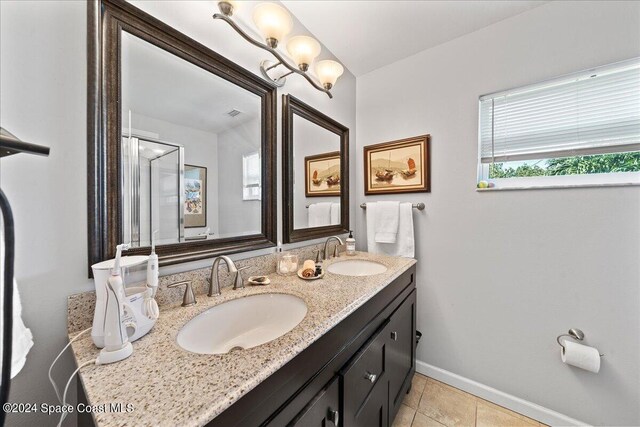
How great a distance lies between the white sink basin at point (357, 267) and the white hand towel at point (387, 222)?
0.24m

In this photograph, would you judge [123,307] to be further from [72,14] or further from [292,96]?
[292,96]

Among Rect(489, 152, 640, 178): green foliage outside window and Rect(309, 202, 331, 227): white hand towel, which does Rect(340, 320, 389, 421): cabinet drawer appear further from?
Rect(489, 152, 640, 178): green foliage outside window

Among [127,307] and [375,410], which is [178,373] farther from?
[375,410]

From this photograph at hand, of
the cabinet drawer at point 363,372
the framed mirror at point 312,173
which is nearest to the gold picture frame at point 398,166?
the framed mirror at point 312,173

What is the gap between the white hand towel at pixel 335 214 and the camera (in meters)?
1.67

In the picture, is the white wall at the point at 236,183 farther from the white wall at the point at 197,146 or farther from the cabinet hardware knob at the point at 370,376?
the cabinet hardware knob at the point at 370,376

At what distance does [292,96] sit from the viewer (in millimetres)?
1305

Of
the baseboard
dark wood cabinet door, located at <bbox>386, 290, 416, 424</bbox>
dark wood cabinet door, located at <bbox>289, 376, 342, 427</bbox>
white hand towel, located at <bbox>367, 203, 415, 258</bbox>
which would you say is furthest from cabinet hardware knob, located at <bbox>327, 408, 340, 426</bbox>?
the baseboard

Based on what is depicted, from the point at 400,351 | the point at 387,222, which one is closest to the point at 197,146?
the point at 387,222

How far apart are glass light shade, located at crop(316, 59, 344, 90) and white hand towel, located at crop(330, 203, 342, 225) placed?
0.76 metres

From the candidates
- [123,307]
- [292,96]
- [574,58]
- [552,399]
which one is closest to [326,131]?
[292,96]

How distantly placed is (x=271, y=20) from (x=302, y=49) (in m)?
0.20

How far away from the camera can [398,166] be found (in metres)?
1.68

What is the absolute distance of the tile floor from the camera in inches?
49.3
